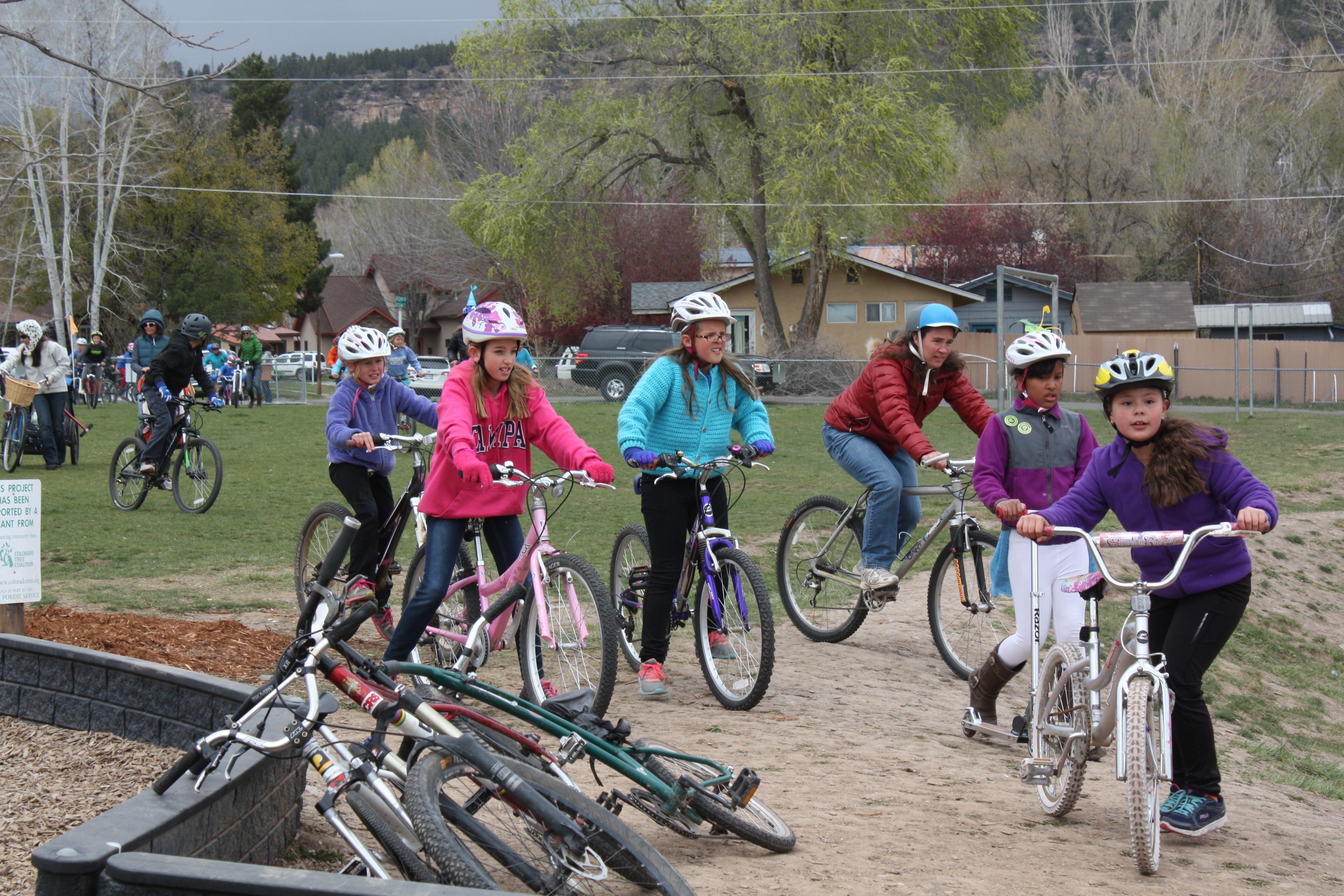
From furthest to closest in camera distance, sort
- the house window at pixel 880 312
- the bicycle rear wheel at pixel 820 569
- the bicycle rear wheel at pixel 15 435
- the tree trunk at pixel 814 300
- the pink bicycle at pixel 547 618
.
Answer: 1. the house window at pixel 880 312
2. the tree trunk at pixel 814 300
3. the bicycle rear wheel at pixel 15 435
4. the bicycle rear wheel at pixel 820 569
5. the pink bicycle at pixel 547 618

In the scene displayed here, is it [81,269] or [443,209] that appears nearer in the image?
[81,269]

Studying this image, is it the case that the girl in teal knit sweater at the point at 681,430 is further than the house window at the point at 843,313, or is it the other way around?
the house window at the point at 843,313

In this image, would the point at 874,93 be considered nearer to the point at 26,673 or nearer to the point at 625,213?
the point at 625,213

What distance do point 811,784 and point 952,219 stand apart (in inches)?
2477

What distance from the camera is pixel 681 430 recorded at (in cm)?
685

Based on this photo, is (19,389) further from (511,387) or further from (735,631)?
(735,631)

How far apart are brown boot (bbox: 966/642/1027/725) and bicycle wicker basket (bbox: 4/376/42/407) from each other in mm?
14394

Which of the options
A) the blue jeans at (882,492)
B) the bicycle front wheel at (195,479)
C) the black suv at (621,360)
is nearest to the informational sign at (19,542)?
the blue jeans at (882,492)

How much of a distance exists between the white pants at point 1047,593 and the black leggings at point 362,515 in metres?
3.64

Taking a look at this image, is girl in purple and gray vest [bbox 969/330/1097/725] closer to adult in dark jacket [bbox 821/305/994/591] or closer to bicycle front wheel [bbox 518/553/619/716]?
adult in dark jacket [bbox 821/305/994/591]

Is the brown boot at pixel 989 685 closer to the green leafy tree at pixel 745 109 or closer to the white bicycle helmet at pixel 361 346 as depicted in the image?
the white bicycle helmet at pixel 361 346

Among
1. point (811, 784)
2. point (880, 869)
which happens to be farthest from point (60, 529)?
point (880, 869)

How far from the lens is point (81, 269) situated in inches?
2013

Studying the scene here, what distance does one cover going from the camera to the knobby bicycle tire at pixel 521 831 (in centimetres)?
329
